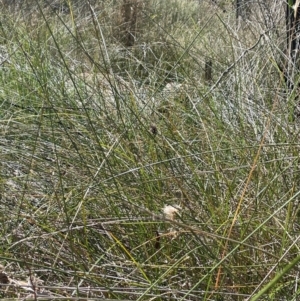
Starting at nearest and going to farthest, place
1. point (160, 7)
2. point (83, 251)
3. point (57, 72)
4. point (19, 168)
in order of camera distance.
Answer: point (83, 251), point (19, 168), point (57, 72), point (160, 7)

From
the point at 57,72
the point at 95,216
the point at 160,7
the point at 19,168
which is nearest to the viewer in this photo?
the point at 95,216

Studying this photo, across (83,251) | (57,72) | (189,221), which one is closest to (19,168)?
(83,251)

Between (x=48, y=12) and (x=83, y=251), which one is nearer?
(x=83, y=251)

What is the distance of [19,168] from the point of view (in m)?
1.55

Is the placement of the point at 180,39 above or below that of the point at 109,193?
below

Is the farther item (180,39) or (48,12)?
(48,12)

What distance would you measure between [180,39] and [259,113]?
254 centimetres

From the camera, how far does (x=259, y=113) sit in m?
1.71

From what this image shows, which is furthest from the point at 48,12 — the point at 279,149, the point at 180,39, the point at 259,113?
the point at 279,149

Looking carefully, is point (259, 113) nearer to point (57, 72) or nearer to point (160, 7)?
point (57, 72)

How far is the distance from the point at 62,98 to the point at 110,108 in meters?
0.18

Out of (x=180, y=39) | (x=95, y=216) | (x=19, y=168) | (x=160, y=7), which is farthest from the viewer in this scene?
(x=160, y=7)

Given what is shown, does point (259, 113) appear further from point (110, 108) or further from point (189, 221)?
point (189, 221)

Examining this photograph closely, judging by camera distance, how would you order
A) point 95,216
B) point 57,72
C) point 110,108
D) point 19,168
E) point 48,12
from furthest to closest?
point 48,12 → point 57,72 → point 110,108 → point 19,168 → point 95,216
